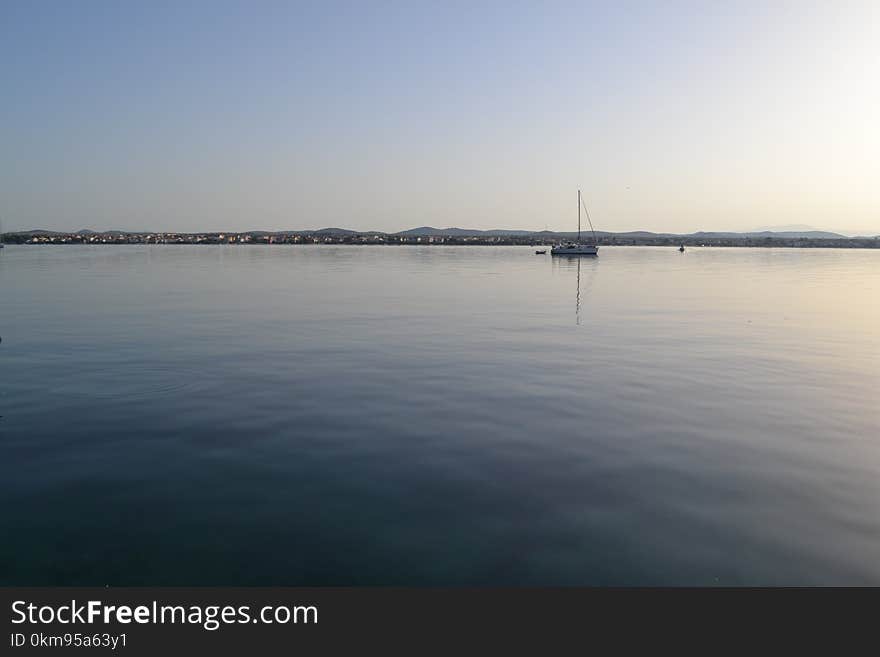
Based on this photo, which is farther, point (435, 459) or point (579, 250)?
point (579, 250)

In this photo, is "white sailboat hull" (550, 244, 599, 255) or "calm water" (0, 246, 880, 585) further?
"white sailboat hull" (550, 244, 599, 255)

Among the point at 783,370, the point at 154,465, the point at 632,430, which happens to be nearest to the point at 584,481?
the point at 632,430

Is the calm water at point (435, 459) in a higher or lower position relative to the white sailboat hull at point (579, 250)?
lower

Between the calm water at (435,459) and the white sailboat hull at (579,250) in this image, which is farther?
the white sailboat hull at (579,250)

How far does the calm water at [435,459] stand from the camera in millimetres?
9078

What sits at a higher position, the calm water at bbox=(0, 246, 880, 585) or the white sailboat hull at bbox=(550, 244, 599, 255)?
the white sailboat hull at bbox=(550, 244, 599, 255)

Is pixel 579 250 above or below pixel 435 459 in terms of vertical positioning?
above

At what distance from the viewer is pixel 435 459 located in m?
13.0

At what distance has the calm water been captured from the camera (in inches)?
357

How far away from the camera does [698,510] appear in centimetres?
1070

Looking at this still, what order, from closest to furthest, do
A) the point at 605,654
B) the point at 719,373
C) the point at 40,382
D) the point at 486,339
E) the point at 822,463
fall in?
the point at 605,654 < the point at 822,463 < the point at 40,382 < the point at 719,373 < the point at 486,339

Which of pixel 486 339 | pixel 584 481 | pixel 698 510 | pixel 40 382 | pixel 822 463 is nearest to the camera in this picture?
pixel 698 510

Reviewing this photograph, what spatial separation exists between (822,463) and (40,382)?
20.9 metres

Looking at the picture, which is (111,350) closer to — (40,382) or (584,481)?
(40,382)
